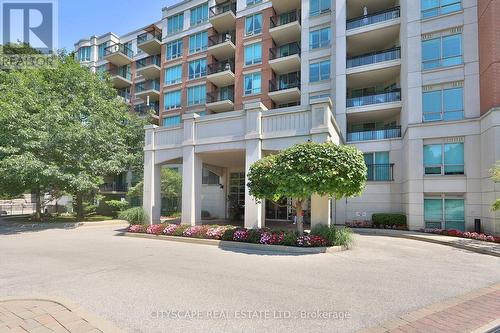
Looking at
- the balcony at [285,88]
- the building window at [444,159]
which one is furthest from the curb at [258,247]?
the balcony at [285,88]

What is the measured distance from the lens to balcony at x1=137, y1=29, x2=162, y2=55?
1612 inches

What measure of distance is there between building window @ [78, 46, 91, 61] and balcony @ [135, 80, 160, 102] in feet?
46.2

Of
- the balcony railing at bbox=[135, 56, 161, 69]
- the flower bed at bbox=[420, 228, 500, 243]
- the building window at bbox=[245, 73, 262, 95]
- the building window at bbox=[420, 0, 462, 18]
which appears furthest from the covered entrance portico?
the balcony railing at bbox=[135, 56, 161, 69]

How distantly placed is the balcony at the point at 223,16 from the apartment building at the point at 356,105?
141 mm

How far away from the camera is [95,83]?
2969 cm

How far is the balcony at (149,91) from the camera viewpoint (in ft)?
137

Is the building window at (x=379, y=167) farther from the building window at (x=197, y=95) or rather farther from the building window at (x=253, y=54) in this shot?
the building window at (x=197, y=95)

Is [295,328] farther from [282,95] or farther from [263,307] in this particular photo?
[282,95]

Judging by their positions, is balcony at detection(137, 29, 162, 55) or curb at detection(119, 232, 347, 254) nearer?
curb at detection(119, 232, 347, 254)

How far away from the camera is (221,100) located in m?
35.0

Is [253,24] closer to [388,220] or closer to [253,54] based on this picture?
[253,54]

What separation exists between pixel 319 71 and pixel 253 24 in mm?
10351

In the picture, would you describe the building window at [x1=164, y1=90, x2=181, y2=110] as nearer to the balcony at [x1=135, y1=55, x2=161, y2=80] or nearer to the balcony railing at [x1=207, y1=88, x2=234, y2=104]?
the balcony at [x1=135, y1=55, x2=161, y2=80]

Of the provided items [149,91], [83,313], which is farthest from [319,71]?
[83,313]
